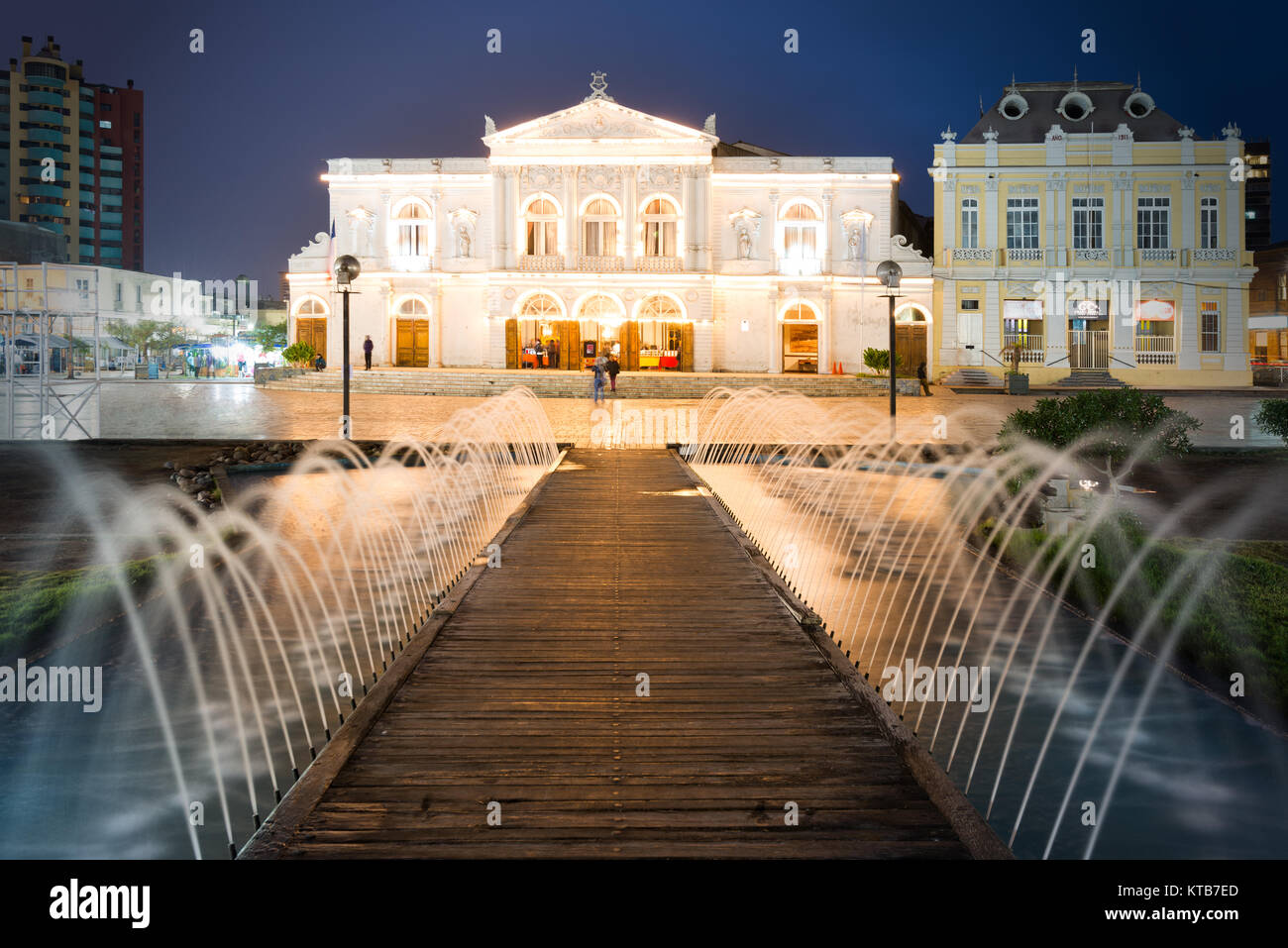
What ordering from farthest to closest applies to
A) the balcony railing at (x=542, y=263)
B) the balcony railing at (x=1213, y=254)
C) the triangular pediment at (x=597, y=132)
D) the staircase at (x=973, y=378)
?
the balcony railing at (x=542, y=263)
the triangular pediment at (x=597, y=132)
the balcony railing at (x=1213, y=254)
the staircase at (x=973, y=378)

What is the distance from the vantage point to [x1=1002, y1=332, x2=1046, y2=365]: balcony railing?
4672 cm

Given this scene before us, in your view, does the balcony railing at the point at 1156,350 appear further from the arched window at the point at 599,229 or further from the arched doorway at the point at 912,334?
the arched window at the point at 599,229

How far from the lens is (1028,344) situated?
46906 millimetres

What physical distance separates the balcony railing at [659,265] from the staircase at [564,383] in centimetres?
749

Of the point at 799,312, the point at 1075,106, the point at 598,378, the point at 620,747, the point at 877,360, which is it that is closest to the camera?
the point at 620,747

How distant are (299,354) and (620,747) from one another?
4363cm

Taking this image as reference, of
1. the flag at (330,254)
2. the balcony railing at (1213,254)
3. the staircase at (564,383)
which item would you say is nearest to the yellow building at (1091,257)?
the balcony railing at (1213,254)

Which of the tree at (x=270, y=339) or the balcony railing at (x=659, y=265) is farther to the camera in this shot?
the tree at (x=270, y=339)

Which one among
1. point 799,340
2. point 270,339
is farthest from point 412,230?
point 270,339

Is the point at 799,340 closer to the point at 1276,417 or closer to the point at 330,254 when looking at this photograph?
the point at 330,254

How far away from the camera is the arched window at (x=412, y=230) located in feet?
164

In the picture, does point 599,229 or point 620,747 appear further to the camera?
point 599,229

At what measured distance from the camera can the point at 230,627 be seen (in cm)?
961
